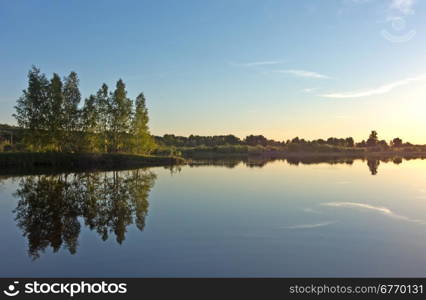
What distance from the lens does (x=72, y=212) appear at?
70.9ft

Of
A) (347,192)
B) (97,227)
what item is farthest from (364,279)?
(347,192)

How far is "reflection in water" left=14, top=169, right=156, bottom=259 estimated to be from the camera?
1585cm

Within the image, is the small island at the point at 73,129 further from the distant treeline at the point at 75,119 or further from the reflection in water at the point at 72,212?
the reflection in water at the point at 72,212

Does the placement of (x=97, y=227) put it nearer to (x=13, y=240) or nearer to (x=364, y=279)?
(x=13, y=240)

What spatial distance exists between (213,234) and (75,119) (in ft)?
226

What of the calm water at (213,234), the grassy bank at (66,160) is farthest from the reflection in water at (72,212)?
the grassy bank at (66,160)

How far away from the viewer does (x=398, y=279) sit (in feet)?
35.1

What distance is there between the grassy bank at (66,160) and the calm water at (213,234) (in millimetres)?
41133

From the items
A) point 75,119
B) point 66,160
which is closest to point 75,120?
point 75,119

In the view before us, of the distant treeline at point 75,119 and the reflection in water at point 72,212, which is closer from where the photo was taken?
the reflection in water at point 72,212

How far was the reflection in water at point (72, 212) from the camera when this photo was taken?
1585cm

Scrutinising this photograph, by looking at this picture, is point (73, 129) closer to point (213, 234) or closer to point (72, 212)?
point (72, 212)

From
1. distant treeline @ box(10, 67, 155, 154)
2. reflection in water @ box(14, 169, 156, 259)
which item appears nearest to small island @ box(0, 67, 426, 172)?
distant treeline @ box(10, 67, 155, 154)

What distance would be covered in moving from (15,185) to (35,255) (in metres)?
26.9
